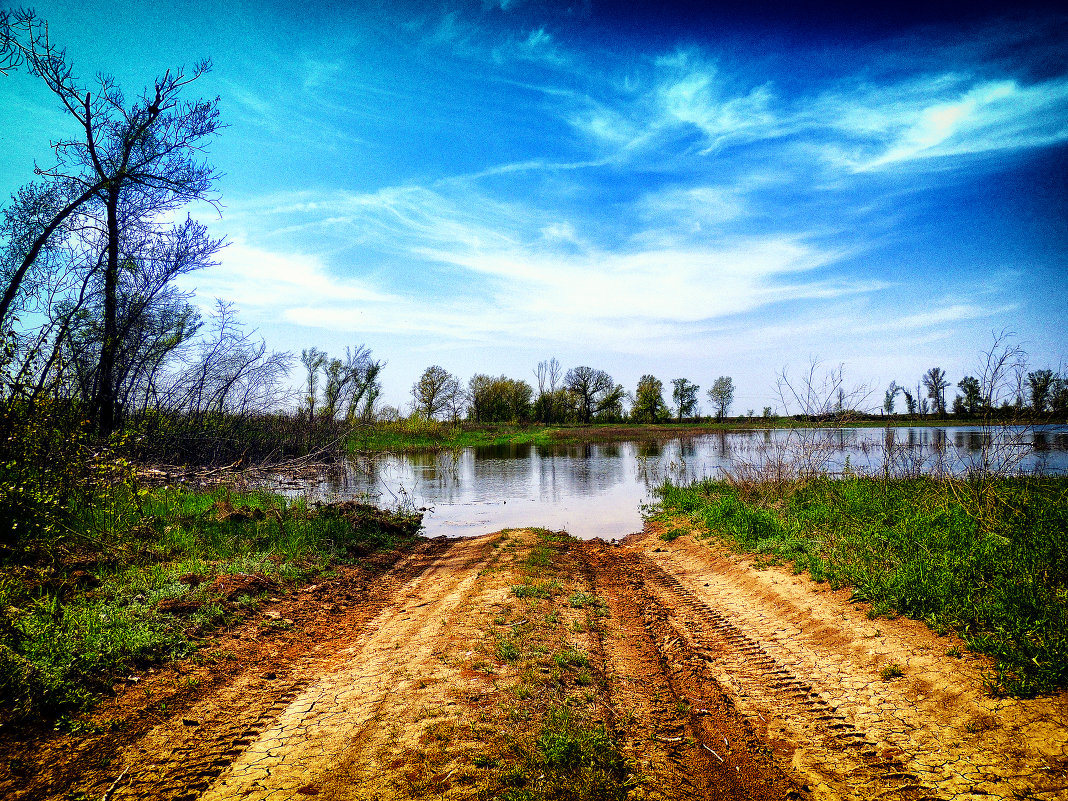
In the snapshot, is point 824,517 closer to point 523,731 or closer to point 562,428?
point 523,731

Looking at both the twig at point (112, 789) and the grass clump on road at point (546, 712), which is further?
the grass clump on road at point (546, 712)

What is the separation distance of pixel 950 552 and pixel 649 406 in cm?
8297

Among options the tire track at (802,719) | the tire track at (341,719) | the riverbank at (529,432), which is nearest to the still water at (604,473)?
the riverbank at (529,432)

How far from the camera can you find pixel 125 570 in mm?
6926

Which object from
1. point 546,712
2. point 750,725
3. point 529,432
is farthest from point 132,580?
point 529,432

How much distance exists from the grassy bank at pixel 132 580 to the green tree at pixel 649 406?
7918 centimetres

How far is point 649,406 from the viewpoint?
8800 cm

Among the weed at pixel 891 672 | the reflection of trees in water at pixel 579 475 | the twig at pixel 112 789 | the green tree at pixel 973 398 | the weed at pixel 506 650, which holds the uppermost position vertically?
the green tree at pixel 973 398

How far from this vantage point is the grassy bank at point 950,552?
4.57m

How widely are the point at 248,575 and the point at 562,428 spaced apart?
68725 mm

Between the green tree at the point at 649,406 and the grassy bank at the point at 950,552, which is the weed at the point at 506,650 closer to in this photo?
the grassy bank at the point at 950,552

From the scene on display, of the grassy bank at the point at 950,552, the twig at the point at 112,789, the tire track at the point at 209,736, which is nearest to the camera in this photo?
the twig at the point at 112,789

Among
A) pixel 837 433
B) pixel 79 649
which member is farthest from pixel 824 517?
pixel 79 649

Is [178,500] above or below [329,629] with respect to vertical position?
above
